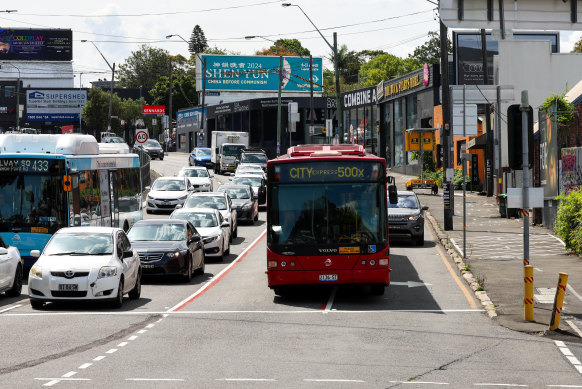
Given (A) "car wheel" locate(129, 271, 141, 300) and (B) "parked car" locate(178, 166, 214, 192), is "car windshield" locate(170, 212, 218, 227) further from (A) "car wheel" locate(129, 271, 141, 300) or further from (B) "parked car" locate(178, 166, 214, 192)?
(B) "parked car" locate(178, 166, 214, 192)

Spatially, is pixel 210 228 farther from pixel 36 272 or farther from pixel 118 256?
pixel 36 272

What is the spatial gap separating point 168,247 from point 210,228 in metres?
5.76

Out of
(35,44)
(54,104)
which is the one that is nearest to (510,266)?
(54,104)

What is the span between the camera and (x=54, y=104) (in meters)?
128

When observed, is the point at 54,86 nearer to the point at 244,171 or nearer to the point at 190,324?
the point at 244,171

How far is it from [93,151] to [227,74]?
86.2 meters

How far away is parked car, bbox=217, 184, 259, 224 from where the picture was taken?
1615 inches

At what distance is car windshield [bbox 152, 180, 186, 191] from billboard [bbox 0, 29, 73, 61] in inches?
3718

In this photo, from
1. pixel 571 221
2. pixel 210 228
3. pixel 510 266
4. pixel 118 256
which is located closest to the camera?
pixel 118 256

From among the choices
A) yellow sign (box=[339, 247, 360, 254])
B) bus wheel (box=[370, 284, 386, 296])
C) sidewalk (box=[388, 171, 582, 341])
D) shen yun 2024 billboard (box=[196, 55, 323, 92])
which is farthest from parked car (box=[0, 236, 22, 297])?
shen yun 2024 billboard (box=[196, 55, 323, 92])

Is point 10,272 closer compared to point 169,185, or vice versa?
point 10,272

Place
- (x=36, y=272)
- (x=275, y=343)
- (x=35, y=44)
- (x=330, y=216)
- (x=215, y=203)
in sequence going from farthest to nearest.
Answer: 1. (x=35, y=44)
2. (x=215, y=203)
3. (x=330, y=216)
4. (x=36, y=272)
5. (x=275, y=343)

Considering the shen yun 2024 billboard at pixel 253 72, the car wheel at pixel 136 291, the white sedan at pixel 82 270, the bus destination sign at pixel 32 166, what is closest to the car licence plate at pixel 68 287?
the white sedan at pixel 82 270

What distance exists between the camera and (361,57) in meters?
150
